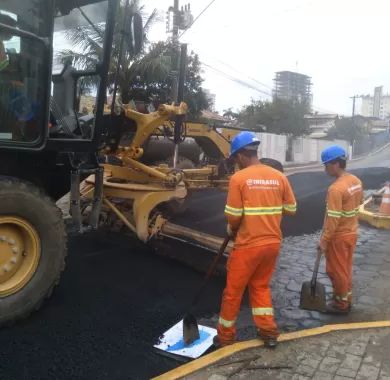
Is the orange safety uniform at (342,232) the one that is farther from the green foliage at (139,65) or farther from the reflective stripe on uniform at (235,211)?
the green foliage at (139,65)

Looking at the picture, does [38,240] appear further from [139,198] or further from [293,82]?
[293,82]

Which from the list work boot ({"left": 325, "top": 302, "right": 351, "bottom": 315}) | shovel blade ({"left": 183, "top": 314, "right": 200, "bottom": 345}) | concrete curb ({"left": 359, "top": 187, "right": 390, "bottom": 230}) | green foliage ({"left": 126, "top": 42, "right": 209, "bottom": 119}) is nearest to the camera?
shovel blade ({"left": 183, "top": 314, "right": 200, "bottom": 345})

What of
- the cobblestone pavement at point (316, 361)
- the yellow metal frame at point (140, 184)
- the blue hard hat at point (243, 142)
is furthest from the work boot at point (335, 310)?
the yellow metal frame at point (140, 184)

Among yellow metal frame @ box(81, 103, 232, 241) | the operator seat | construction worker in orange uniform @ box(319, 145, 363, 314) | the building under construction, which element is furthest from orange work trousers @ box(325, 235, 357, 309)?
the building under construction

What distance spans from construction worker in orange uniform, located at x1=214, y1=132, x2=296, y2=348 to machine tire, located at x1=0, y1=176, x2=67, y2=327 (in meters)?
1.53

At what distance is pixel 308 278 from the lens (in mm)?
5719

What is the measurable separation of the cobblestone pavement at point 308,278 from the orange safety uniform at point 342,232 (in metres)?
0.29

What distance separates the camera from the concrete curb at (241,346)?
331cm

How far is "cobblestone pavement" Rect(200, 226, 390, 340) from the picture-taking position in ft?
14.7

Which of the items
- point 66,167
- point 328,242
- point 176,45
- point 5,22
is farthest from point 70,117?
point 176,45

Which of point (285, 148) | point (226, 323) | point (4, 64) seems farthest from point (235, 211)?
point (285, 148)

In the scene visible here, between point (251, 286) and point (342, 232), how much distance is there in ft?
4.08

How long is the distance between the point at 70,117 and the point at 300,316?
3062mm

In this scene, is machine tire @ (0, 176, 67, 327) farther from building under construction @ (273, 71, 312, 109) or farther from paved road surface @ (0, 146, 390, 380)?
building under construction @ (273, 71, 312, 109)
